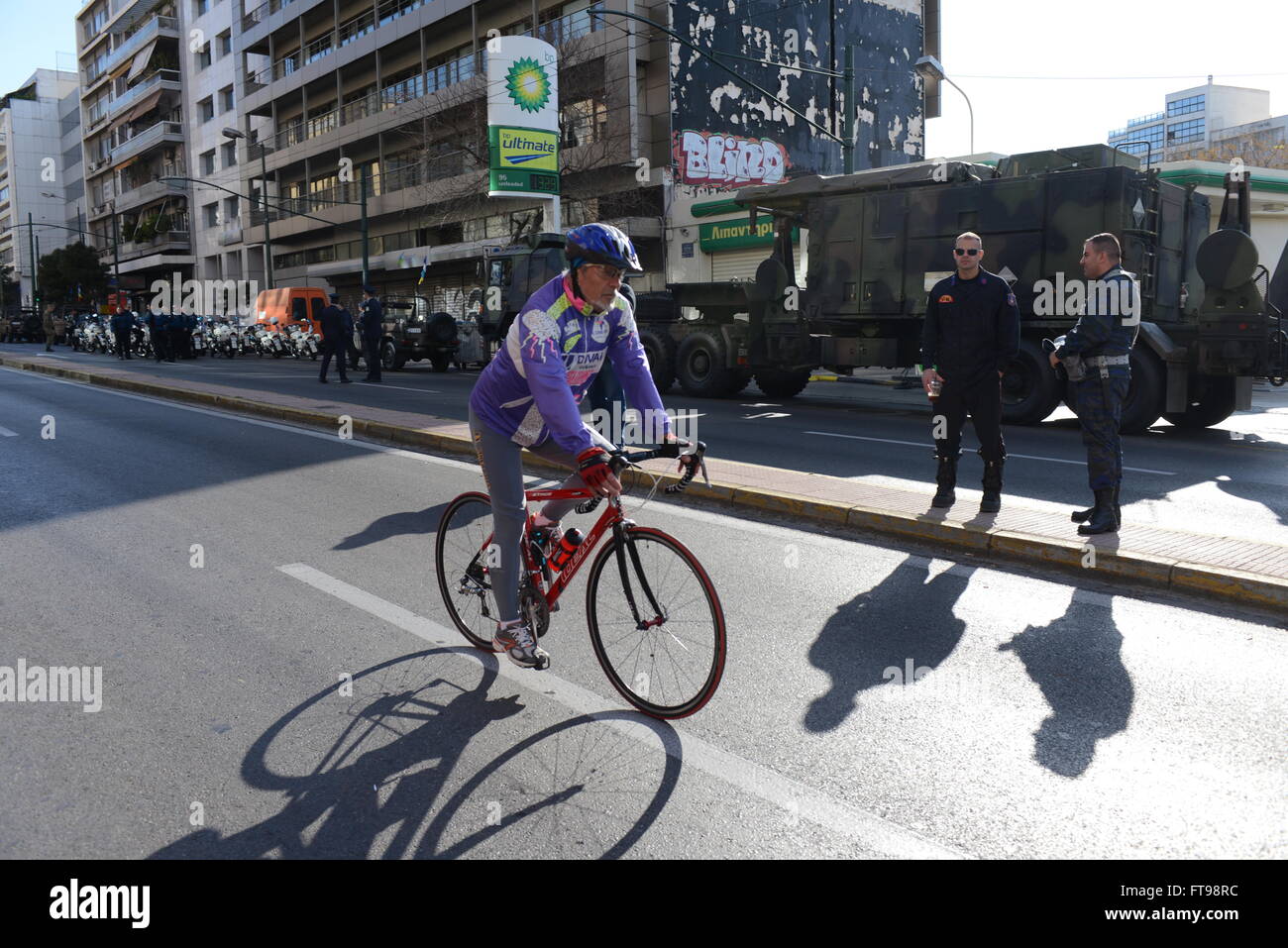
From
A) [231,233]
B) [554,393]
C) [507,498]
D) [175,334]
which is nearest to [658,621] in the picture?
[507,498]

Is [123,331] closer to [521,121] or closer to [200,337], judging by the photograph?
[200,337]

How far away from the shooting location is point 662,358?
17344mm

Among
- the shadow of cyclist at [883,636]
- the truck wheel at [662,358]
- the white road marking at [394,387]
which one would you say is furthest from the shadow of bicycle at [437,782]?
the white road marking at [394,387]

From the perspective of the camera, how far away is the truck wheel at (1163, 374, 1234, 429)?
12367 mm

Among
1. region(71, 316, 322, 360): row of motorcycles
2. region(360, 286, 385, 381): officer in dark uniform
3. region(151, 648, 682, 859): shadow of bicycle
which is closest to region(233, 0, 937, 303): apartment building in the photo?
region(71, 316, 322, 360): row of motorcycles

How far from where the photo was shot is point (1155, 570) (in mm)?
5441

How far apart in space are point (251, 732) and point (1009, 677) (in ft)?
9.68

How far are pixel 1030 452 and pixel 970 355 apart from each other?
171 inches

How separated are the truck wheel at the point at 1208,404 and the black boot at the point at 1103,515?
690 cm

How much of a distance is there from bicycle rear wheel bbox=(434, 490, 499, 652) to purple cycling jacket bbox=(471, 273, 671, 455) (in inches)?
21.6

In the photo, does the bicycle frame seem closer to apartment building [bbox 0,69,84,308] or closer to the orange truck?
the orange truck

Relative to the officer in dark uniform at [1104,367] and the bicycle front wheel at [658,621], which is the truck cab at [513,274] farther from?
the bicycle front wheel at [658,621]

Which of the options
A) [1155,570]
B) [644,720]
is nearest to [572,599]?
[644,720]

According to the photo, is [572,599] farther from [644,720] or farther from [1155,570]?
[1155,570]
